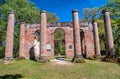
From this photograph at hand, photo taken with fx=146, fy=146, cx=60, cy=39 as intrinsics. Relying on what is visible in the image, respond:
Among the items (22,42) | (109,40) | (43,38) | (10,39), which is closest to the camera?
(10,39)

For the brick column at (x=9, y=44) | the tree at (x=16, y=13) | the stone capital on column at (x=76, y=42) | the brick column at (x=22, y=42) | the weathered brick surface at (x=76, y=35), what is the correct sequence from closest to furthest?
1. the stone capital on column at (x=76, y=42)
2. the brick column at (x=9, y=44)
3. the weathered brick surface at (x=76, y=35)
4. the brick column at (x=22, y=42)
5. the tree at (x=16, y=13)

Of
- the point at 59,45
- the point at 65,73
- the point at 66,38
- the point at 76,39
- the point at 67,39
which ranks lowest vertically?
the point at 65,73

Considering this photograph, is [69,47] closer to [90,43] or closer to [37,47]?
[90,43]

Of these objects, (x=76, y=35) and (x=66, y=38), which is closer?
(x=76, y=35)

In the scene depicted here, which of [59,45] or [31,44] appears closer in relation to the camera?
[31,44]

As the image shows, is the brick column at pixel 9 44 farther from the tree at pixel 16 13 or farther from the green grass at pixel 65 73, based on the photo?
the tree at pixel 16 13

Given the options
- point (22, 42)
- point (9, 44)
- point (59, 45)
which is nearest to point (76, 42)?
point (9, 44)

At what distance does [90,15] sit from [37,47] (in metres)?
19.8

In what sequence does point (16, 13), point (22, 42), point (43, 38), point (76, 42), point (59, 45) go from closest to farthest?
1. point (76, 42)
2. point (43, 38)
3. point (22, 42)
4. point (16, 13)
5. point (59, 45)

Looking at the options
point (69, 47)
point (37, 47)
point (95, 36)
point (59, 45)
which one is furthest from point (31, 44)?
point (59, 45)

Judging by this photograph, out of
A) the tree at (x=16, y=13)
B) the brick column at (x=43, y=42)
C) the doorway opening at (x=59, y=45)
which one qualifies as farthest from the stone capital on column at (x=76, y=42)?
the doorway opening at (x=59, y=45)

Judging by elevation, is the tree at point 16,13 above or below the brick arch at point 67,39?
above

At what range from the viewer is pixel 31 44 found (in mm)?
28875

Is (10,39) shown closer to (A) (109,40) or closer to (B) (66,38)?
(B) (66,38)
